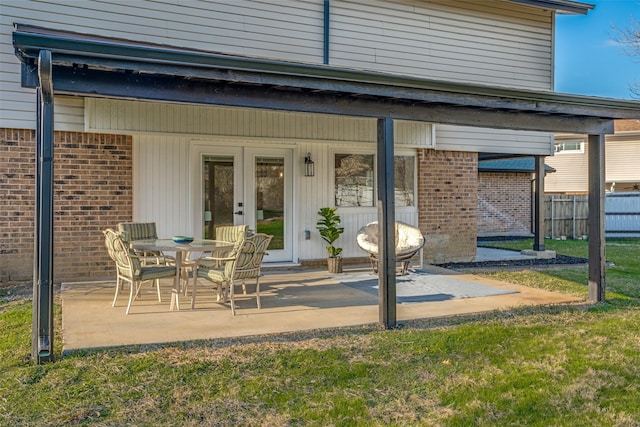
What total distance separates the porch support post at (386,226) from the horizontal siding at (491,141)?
206 inches

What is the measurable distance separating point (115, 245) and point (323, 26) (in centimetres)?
559

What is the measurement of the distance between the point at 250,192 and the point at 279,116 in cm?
144

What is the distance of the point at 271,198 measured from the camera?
9.30 metres

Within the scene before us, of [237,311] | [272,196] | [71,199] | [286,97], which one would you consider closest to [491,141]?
[272,196]

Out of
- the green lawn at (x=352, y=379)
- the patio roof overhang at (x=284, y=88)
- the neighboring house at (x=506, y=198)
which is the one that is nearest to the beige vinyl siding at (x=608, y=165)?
the neighboring house at (x=506, y=198)

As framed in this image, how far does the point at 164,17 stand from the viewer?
819cm

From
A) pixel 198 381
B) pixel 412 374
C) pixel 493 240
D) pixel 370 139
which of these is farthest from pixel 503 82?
pixel 198 381

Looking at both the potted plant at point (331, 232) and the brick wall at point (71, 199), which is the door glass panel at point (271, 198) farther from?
the brick wall at point (71, 199)

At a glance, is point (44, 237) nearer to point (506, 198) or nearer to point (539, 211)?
point (539, 211)

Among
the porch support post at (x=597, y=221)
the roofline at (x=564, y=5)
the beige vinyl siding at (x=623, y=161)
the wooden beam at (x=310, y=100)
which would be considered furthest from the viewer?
the beige vinyl siding at (x=623, y=161)

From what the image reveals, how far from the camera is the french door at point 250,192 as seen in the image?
29.0 feet

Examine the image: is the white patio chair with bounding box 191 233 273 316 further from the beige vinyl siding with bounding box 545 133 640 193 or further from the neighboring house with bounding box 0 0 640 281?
the beige vinyl siding with bounding box 545 133 640 193

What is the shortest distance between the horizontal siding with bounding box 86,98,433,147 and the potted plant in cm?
139

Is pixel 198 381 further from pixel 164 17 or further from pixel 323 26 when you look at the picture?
pixel 323 26
